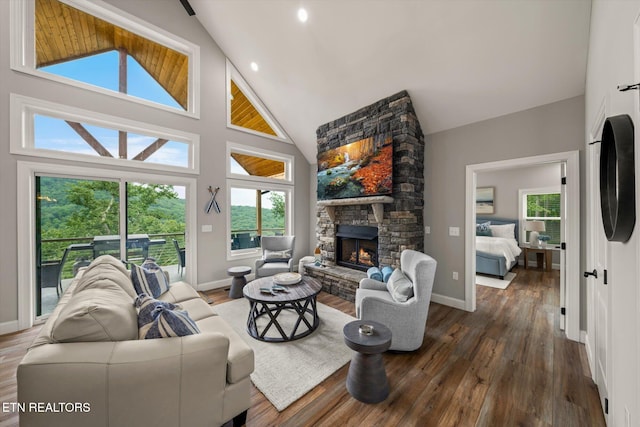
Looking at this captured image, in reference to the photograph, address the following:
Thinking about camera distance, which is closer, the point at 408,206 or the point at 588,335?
the point at 588,335

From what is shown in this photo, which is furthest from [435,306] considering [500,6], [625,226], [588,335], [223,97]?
[223,97]

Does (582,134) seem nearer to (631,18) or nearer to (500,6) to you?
(500,6)

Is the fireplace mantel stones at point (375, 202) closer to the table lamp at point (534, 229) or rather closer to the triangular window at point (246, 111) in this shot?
the triangular window at point (246, 111)

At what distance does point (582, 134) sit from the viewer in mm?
2609

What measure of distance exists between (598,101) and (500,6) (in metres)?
1.29

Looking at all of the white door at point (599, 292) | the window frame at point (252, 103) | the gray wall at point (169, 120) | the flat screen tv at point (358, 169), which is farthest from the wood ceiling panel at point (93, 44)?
the white door at point (599, 292)

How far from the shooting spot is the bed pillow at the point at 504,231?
19.9 ft

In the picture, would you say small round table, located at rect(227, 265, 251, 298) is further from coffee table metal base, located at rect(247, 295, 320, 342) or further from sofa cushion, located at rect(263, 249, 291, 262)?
coffee table metal base, located at rect(247, 295, 320, 342)

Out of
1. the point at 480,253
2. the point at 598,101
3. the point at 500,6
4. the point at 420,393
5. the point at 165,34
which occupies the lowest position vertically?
the point at 420,393

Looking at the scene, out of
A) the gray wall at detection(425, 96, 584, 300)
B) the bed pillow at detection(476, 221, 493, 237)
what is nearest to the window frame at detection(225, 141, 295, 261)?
the gray wall at detection(425, 96, 584, 300)

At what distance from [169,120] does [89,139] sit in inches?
42.8

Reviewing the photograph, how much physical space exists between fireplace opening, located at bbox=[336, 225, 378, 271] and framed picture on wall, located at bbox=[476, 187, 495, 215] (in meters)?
4.57

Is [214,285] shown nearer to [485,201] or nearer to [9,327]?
[9,327]

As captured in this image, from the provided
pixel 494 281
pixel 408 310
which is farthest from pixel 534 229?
pixel 408 310
